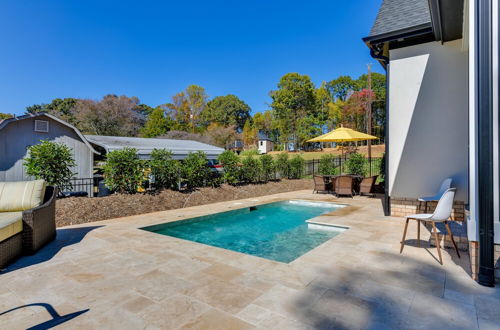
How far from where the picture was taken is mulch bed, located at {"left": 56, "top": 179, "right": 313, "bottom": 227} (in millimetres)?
6343

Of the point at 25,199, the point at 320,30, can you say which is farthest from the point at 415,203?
the point at 320,30

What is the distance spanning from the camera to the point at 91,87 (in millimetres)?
29906

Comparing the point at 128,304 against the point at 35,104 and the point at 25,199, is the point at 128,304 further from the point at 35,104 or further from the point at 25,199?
the point at 35,104

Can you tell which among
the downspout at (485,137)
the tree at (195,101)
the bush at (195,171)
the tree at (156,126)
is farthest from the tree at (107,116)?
the downspout at (485,137)

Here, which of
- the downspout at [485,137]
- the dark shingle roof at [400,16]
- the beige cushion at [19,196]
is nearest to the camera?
the downspout at [485,137]

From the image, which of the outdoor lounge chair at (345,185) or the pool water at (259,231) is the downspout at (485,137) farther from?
the outdoor lounge chair at (345,185)

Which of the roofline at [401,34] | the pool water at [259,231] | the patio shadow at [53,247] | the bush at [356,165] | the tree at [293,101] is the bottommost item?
the pool water at [259,231]

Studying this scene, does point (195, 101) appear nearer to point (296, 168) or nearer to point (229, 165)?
point (296, 168)

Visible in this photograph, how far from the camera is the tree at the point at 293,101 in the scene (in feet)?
120

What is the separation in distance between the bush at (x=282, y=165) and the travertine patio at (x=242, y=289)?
30.9 feet

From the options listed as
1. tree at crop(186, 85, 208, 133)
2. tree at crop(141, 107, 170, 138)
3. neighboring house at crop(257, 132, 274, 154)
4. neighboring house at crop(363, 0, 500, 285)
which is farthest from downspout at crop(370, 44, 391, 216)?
neighboring house at crop(257, 132, 274, 154)

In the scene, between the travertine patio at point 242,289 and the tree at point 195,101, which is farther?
the tree at point 195,101

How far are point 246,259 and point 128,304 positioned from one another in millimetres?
1675

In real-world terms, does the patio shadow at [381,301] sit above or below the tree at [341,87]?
below
